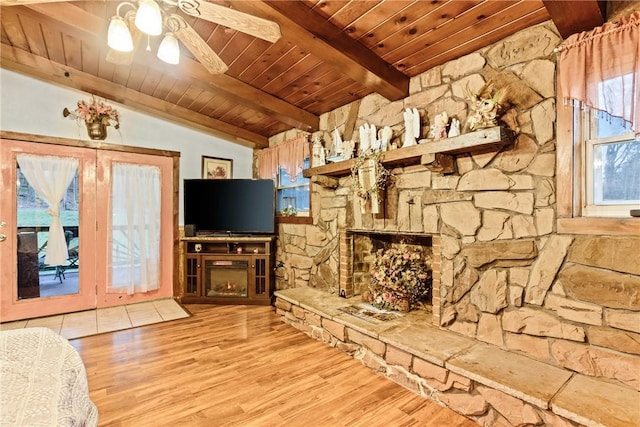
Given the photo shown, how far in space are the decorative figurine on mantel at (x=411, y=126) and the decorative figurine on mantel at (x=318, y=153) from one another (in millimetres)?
1125

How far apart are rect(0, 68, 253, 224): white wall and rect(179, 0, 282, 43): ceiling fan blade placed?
3185 mm

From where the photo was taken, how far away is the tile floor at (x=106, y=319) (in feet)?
10.6

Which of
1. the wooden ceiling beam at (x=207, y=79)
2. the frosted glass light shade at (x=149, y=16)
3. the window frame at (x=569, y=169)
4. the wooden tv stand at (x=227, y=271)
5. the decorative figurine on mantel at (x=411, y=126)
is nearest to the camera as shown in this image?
the frosted glass light shade at (x=149, y=16)

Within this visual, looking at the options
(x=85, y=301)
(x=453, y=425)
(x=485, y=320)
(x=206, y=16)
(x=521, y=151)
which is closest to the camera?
(x=206, y=16)

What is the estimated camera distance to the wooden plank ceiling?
1935 mm

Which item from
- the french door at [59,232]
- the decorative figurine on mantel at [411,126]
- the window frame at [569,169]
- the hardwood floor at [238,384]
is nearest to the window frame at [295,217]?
the hardwood floor at [238,384]

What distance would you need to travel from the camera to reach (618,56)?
1.59 m

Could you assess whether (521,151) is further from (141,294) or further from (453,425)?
(141,294)

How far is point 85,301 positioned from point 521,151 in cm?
485

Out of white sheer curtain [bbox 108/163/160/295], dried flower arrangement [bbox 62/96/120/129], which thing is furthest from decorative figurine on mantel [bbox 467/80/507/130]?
dried flower arrangement [bbox 62/96/120/129]

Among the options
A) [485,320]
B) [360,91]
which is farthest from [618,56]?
[360,91]

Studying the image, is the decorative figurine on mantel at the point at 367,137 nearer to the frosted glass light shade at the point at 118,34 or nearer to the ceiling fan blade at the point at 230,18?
the ceiling fan blade at the point at 230,18

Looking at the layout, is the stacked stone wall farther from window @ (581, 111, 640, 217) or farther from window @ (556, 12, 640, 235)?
window @ (581, 111, 640, 217)

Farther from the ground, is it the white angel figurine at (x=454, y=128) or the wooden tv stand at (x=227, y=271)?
the white angel figurine at (x=454, y=128)
